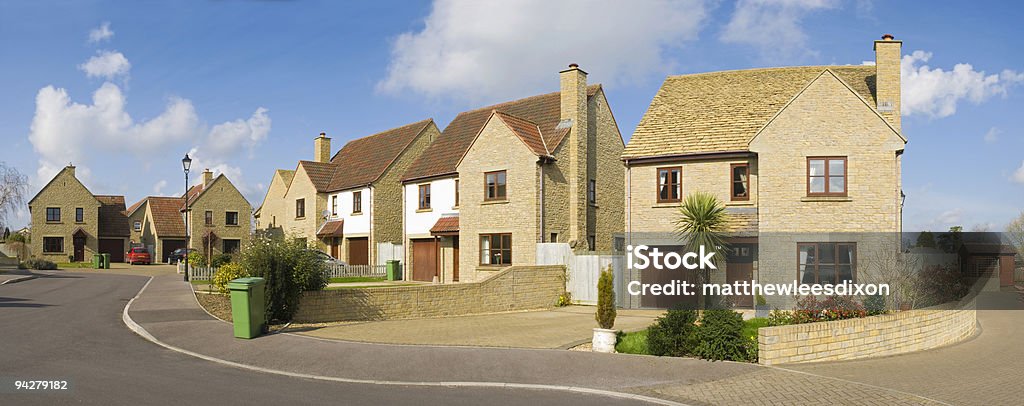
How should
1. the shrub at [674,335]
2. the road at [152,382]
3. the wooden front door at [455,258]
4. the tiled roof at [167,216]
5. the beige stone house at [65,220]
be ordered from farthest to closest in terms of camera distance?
the tiled roof at [167,216], the beige stone house at [65,220], the wooden front door at [455,258], the shrub at [674,335], the road at [152,382]

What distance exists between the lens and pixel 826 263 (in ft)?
71.1

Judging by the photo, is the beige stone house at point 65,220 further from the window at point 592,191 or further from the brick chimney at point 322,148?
the window at point 592,191

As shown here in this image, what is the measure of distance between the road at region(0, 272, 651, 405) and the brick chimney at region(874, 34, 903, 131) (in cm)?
1732

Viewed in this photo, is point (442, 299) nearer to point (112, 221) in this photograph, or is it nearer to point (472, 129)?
point (472, 129)

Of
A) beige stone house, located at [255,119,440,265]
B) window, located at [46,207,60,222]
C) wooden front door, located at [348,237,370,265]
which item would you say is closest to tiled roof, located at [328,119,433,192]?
beige stone house, located at [255,119,440,265]

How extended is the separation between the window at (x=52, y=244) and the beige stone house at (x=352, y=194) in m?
25.0

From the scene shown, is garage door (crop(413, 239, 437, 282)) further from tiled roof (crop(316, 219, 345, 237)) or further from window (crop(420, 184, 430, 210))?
tiled roof (crop(316, 219, 345, 237))

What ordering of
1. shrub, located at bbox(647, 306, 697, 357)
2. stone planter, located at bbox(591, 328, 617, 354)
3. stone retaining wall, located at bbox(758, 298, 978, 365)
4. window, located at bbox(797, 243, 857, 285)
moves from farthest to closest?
window, located at bbox(797, 243, 857, 285), stone planter, located at bbox(591, 328, 617, 354), shrub, located at bbox(647, 306, 697, 357), stone retaining wall, located at bbox(758, 298, 978, 365)

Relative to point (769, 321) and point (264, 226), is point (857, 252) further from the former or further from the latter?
point (264, 226)

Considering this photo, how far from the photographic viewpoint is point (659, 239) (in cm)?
2453

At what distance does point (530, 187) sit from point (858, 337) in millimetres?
15439

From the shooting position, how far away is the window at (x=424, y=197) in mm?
34625

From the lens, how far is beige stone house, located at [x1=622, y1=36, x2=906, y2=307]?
2177cm

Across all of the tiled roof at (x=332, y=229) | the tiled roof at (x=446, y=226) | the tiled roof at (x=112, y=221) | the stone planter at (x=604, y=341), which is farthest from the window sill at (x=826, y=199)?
the tiled roof at (x=112, y=221)
